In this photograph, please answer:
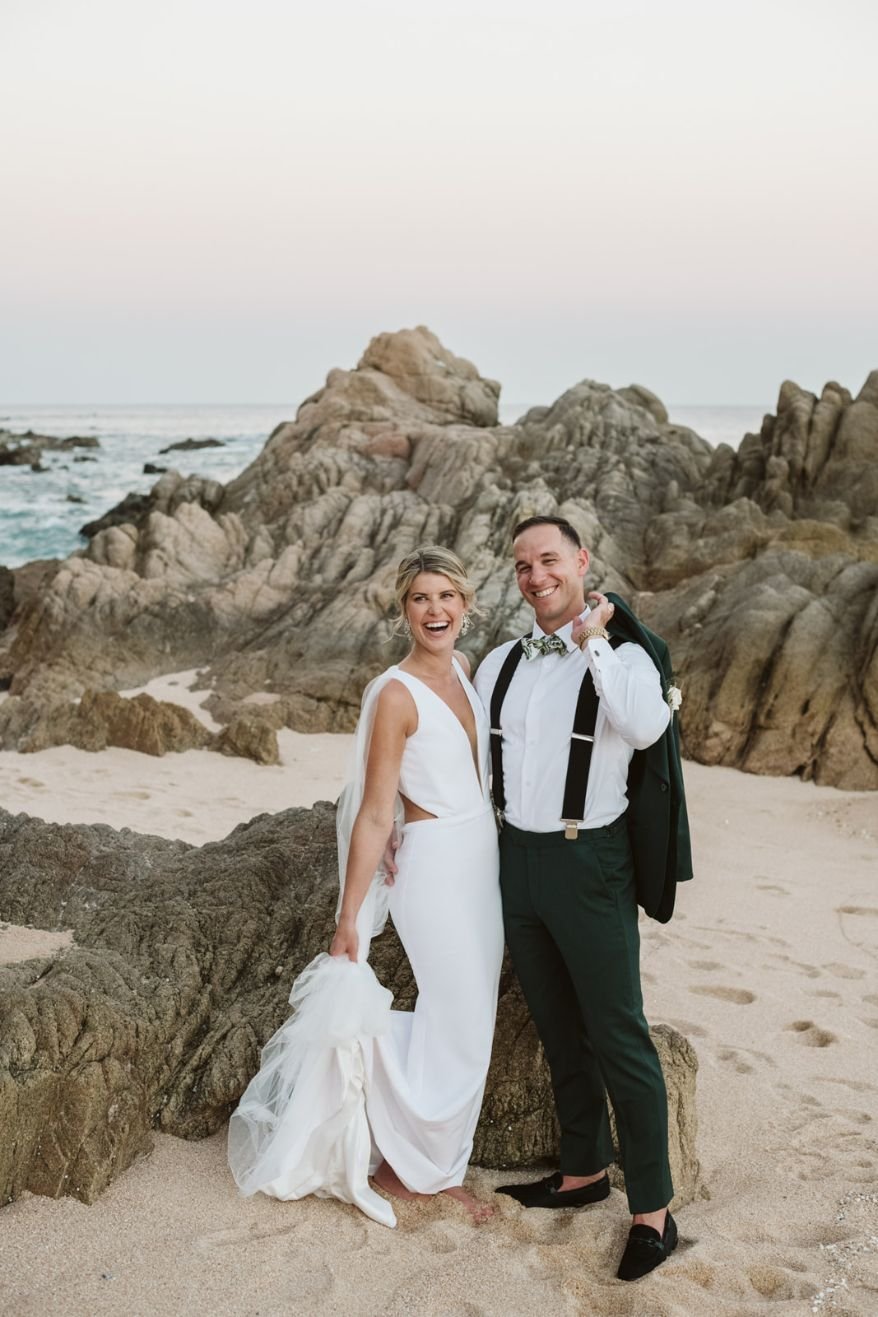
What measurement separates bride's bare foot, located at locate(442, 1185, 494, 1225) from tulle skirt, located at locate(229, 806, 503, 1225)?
1.5 inches

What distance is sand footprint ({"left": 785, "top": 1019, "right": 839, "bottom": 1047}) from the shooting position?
5492 mm

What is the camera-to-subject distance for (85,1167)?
3.67 meters

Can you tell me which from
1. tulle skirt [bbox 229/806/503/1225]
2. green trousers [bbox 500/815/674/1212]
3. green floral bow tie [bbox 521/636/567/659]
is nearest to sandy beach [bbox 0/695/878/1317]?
tulle skirt [bbox 229/806/503/1225]

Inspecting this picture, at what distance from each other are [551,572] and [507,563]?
12.3 meters

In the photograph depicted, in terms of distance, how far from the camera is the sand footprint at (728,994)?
19.7ft

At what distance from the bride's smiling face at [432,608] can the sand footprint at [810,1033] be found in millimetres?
2964

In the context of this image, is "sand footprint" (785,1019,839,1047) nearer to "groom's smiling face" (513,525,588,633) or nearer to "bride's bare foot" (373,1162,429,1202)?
"bride's bare foot" (373,1162,429,1202)

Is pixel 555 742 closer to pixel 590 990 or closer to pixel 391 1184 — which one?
pixel 590 990

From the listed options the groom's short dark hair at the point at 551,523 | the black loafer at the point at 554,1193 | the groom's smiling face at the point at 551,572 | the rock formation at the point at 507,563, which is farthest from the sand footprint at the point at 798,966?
the rock formation at the point at 507,563

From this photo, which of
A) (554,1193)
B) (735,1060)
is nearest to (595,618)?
(554,1193)

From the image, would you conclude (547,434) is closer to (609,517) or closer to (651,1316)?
(609,517)

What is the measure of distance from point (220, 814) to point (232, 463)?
6162 centimetres

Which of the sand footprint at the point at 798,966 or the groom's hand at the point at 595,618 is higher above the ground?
the groom's hand at the point at 595,618

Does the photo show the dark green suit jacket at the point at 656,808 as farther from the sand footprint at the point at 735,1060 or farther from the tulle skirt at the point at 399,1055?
the sand footprint at the point at 735,1060
